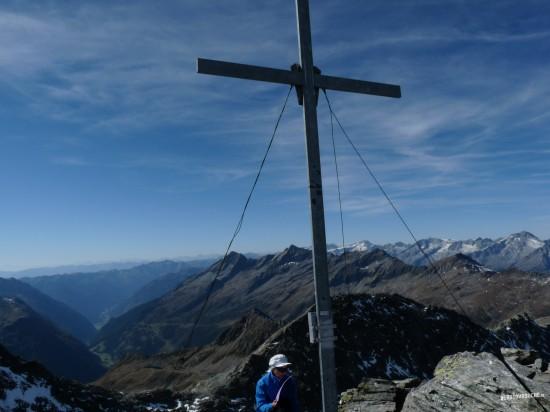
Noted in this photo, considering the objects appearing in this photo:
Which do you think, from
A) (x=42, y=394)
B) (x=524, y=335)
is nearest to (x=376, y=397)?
(x=42, y=394)

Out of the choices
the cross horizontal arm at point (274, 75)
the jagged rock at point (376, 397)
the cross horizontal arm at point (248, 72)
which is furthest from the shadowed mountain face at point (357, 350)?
Result: the cross horizontal arm at point (248, 72)

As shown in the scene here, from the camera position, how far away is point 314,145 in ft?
30.4

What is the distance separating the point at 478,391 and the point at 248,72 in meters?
10.0

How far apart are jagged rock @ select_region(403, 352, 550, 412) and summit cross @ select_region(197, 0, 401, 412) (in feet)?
17.9

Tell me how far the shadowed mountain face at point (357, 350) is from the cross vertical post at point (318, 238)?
4349 cm

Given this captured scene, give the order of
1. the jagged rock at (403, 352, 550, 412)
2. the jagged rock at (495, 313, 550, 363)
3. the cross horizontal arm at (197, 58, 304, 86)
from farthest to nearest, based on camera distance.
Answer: the jagged rock at (495, 313, 550, 363)
the jagged rock at (403, 352, 550, 412)
the cross horizontal arm at (197, 58, 304, 86)

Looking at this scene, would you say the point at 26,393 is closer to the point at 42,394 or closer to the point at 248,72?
the point at 42,394

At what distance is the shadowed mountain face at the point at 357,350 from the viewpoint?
59.0 m

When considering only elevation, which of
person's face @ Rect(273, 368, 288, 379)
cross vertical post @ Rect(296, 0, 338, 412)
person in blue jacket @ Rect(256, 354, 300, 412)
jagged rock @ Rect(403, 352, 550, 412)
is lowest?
jagged rock @ Rect(403, 352, 550, 412)

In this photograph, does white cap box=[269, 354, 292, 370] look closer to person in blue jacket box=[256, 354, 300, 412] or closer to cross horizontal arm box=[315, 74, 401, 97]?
person in blue jacket box=[256, 354, 300, 412]

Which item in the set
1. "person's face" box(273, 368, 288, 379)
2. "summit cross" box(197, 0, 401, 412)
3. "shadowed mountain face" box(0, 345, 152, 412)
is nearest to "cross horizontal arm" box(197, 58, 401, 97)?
"summit cross" box(197, 0, 401, 412)

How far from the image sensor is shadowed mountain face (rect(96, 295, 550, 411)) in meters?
59.0

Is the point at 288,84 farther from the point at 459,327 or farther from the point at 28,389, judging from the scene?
the point at 459,327

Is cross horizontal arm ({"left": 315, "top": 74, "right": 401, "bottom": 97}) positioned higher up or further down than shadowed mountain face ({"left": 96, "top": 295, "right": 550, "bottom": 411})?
higher up
